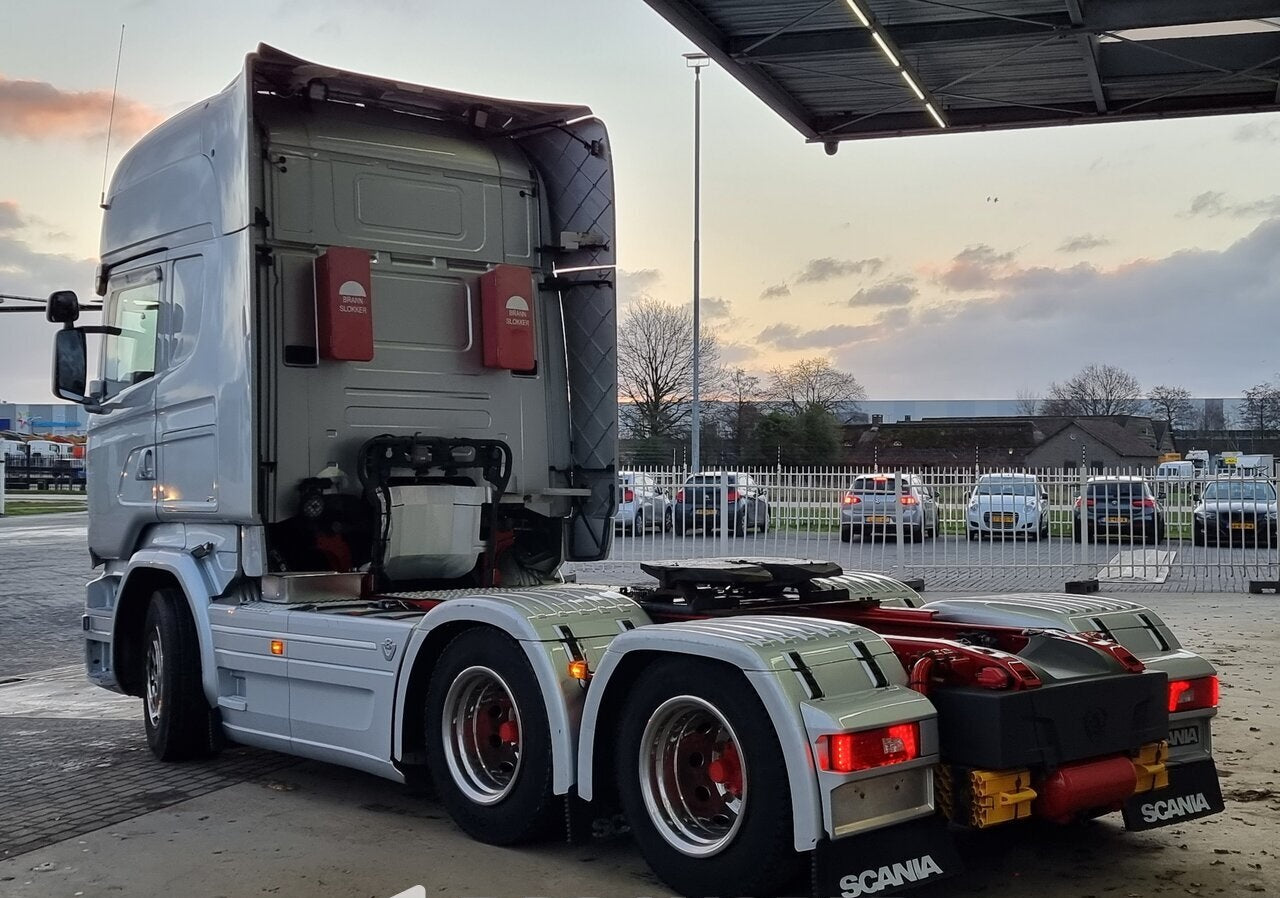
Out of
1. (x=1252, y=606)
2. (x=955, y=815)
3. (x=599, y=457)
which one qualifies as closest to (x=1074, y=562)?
(x=1252, y=606)

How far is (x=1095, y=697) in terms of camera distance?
15.5ft

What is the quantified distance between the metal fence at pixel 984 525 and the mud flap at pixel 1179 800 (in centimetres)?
1326

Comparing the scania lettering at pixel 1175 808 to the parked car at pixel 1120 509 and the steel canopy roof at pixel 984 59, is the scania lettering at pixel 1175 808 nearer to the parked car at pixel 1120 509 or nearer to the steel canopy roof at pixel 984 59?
the steel canopy roof at pixel 984 59

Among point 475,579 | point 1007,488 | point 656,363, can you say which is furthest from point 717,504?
point 656,363

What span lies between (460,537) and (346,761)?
159 cm

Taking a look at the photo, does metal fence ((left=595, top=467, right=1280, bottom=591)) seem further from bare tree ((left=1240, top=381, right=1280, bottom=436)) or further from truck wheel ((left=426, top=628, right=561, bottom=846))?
bare tree ((left=1240, top=381, right=1280, bottom=436))

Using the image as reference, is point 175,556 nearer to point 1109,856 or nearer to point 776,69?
point 1109,856

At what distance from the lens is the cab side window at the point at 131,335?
7793 millimetres

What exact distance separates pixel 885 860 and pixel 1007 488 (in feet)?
52.3

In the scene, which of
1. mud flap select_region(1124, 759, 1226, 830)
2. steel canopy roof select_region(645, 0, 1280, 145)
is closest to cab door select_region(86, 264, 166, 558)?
steel canopy roof select_region(645, 0, 1280, 145)

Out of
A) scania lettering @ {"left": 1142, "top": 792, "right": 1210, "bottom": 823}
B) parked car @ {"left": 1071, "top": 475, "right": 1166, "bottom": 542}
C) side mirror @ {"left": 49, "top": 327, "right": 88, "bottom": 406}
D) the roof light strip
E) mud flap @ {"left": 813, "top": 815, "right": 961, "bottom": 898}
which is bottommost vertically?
scania lettering @ {"left": 1142, "top": 792, "right": 1210, "bottom": 823}

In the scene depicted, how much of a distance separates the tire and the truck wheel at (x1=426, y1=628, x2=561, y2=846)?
2070mm

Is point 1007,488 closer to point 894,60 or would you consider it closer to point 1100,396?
point 894,60

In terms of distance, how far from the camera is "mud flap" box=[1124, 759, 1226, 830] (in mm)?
5113
